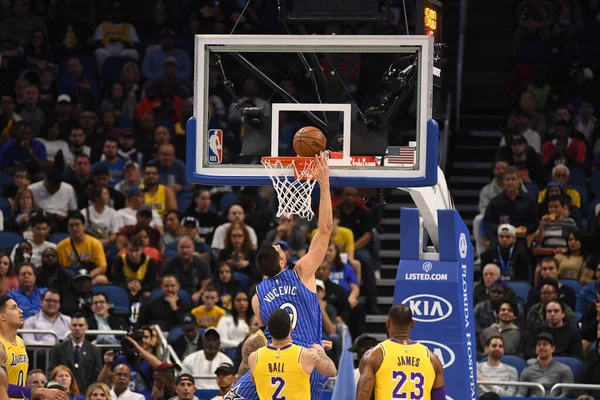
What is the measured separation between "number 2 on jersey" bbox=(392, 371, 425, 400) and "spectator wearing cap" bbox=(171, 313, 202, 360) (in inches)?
196

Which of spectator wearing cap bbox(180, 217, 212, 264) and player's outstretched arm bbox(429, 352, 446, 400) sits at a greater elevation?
spectator wearing cap bbox(180, 217, 212, 264)

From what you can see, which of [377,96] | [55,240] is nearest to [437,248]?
[55,240]

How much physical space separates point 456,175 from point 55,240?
6.39 metres

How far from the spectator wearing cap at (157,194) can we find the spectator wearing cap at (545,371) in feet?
18.2

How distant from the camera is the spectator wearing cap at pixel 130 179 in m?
16.9

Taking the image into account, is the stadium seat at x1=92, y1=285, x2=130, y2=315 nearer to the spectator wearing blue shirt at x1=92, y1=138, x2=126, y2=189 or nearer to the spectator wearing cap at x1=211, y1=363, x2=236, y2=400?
the spectator wearing cap at x1=211, y1=363, x2=236, y2=400

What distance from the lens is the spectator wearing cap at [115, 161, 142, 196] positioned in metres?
16.9

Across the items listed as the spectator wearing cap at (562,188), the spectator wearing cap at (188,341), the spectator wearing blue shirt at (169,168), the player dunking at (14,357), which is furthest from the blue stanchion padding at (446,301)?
the spectator wearing blue shirt at (169,168)

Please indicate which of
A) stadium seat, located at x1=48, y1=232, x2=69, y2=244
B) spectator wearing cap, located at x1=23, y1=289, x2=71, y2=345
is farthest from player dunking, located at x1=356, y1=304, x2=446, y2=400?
stadium seat, located at x1=48, y1=232, x2=69, y2=244

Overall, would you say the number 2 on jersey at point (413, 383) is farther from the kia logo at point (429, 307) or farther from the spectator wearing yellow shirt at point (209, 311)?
the spectator wearing yellow shirt at point (209, 311)

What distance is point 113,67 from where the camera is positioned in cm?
1981

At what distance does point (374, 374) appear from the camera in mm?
9492

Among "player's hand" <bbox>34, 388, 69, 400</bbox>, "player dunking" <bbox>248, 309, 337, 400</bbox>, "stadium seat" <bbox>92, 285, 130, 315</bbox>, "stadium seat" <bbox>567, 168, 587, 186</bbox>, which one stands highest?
"stadium seat" <bbox>567, 168, 587, 186</bbox>

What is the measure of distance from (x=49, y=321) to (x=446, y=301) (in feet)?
17.0
